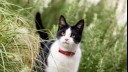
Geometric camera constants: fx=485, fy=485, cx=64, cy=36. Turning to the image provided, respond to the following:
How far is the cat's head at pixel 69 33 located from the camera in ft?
13.9

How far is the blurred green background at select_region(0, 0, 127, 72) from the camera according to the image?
3.74 meters

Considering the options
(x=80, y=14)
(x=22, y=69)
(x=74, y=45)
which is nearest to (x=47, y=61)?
(x=74, y=45)

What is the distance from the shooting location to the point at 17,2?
5.40 m

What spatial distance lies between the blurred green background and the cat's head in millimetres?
113

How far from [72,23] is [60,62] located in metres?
1.12

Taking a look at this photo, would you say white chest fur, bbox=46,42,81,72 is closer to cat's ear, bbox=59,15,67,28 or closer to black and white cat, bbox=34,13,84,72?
black and white cat, bbox=34,13,84,72

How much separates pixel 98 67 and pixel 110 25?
1.15 metres

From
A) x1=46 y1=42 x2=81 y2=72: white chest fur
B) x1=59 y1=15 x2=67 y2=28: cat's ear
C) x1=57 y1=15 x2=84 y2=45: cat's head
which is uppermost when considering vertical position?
x1=59 y1=15 x2=67 y2=28: cat's ear

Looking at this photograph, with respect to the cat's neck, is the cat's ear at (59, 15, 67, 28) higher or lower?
higher

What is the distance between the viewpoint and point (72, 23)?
5.32 m

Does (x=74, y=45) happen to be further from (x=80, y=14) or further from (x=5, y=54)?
(x=80, y=14)

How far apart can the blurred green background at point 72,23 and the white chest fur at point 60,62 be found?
0.20 metres

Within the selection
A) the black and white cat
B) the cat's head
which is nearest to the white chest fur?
the black and white cat

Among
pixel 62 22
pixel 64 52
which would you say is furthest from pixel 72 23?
pixel 64 52
